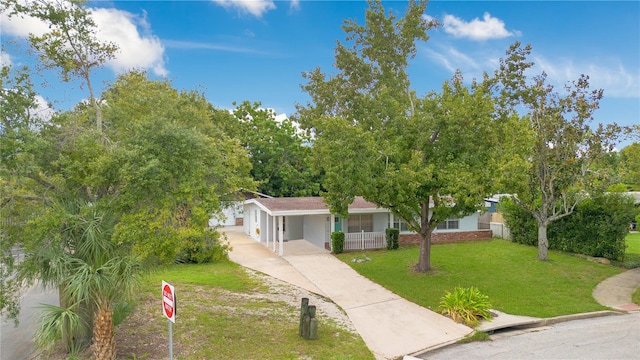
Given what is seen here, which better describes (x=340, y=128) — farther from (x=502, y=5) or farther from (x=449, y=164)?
(x=502, y=5)

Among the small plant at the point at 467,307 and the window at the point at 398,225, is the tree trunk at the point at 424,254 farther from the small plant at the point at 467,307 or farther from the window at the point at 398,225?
the window at the point at 398,225

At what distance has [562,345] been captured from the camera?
31.2ft

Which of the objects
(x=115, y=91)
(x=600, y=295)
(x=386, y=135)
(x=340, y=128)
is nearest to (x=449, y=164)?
(x=386, y=135)

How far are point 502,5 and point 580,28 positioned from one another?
305 cm

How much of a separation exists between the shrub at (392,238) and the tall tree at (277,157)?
12.8 meters

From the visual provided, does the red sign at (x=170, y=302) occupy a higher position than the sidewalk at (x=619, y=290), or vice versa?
the red sign at (x=170, y=302)

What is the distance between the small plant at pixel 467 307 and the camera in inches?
431

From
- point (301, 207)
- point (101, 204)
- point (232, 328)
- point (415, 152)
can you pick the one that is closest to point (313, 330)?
point (232, 328)

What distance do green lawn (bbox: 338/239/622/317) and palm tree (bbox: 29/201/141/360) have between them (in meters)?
8.45

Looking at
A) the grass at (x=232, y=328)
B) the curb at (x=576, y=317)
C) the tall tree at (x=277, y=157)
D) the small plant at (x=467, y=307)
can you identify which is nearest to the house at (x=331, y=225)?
the grass at (x=232, y=328)

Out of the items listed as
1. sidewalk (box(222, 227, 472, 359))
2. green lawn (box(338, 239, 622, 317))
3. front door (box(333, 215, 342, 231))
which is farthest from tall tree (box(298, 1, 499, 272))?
front door (box(333, 215, 342, 231))

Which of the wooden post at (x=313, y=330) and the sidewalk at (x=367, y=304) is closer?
the wooden post at (x=313, y=330)

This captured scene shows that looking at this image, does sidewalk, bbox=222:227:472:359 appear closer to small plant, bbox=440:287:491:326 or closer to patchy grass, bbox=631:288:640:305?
small plant, bbox=440:287:491:326

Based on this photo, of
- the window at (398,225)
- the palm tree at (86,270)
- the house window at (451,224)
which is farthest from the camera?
the house window at (451,224)
